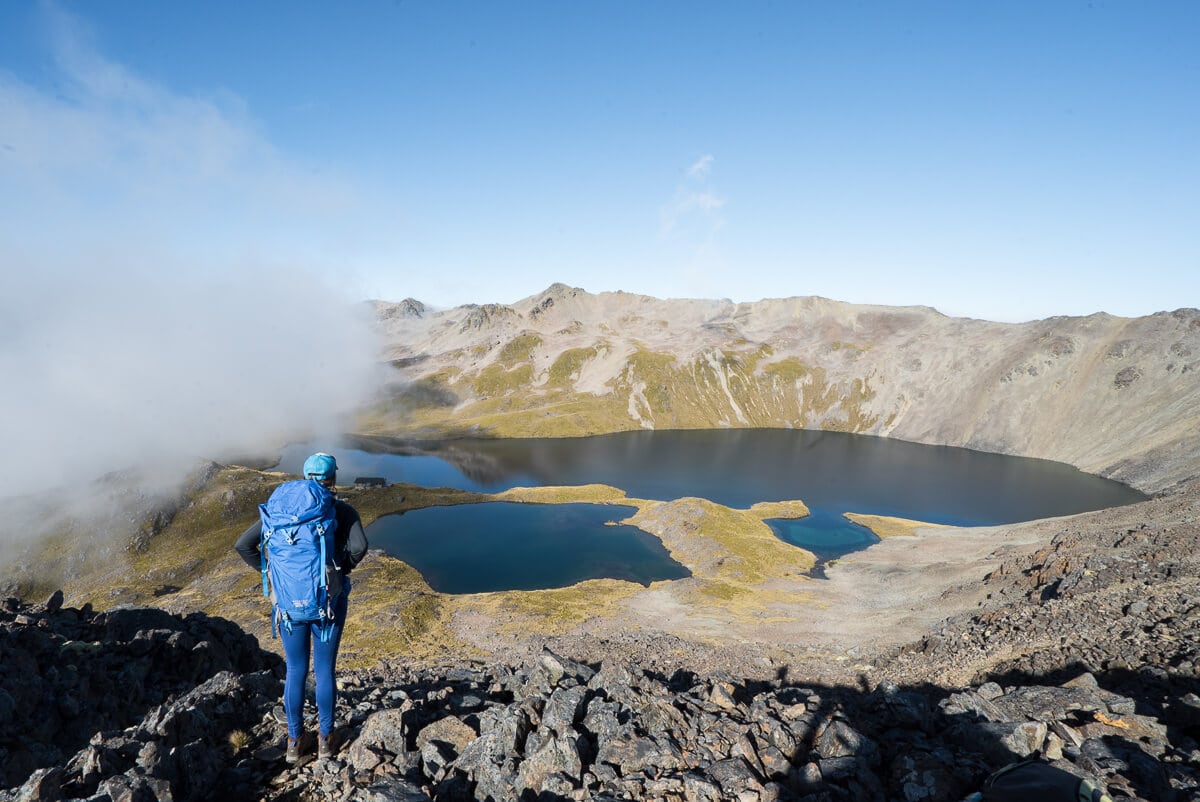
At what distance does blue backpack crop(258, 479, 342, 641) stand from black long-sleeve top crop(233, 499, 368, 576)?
0.22 metres

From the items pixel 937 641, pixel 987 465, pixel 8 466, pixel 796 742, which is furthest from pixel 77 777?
pixel 8 466

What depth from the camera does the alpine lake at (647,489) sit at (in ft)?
247

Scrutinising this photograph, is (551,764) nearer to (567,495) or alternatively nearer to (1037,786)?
(1037,786)

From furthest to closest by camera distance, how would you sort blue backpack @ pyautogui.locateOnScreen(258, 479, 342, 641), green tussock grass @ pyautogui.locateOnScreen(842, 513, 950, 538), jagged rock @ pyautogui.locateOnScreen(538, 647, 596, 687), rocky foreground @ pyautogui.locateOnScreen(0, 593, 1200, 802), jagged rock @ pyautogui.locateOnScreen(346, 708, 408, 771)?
green tussock grass @ pyautogui.locateOnScreen(842, 513, 950, 538), jagged rock @ pyautogui.locateOnScreen(538, 647, 596, 687), jagged rock @ pyautogui.locateOnScreen(346, 708, 408, 771), rocky foreground @ pyautogui.locateOnScreen(0, 593, 1200, 802), blue backpack @ pyautogui.locateOnScreen(258, 479, 342, 641)

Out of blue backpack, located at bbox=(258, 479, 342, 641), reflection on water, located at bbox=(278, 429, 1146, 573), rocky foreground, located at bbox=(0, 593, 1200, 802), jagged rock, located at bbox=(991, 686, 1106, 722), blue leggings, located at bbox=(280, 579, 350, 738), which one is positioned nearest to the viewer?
blue backpack, located at bbox=(258, 479, 342, 641)

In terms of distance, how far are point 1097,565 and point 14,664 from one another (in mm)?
56858

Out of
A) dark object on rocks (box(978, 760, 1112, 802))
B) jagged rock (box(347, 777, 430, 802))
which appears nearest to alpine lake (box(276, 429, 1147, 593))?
jagged rock (box(347, 777, 430, 802))

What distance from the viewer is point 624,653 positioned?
39.6 meters

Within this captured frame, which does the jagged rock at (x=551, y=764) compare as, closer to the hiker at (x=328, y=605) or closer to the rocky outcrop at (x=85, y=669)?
the hiker at (x=328, y=605)

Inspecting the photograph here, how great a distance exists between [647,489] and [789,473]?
4277 centimetres

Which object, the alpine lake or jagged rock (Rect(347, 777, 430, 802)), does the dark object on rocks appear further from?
the alpine lake

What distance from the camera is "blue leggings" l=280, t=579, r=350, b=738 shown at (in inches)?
315

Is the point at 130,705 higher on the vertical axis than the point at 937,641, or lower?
higher

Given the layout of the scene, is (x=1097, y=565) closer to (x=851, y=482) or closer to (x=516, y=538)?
(x=516, y=538)
